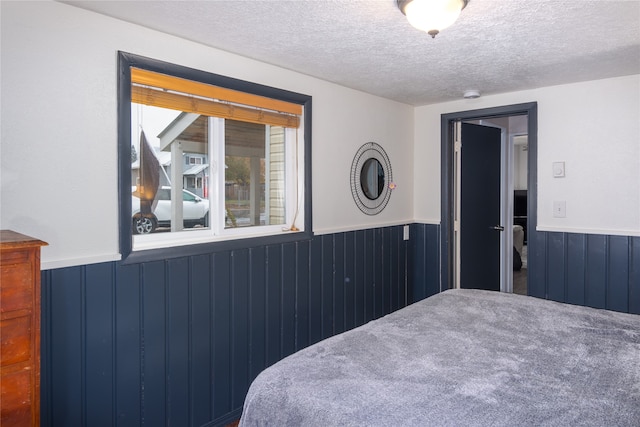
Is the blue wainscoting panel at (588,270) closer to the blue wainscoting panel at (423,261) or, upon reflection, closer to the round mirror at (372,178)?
the blue wainscoting panel at (423,261)

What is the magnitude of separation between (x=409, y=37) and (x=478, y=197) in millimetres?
2408

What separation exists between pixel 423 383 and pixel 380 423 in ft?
0.88

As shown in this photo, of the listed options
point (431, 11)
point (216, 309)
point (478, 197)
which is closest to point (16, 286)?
point (216, 309)

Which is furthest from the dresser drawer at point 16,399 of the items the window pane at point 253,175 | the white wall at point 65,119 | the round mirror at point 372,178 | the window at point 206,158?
the round mirror at point 372,178

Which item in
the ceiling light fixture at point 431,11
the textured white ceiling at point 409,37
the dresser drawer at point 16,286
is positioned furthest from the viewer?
the textured white ceiling at point 409,37

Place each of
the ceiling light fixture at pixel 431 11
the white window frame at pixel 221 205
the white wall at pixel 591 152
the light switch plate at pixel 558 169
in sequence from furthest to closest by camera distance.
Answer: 1. the light switch plate at pixel 558 169
2. the white wall at pixel 591 152
3. the white window frame at pixel 221 205
4. the ceiling light fixture at pixel 431 11

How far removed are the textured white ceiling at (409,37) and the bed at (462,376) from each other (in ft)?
4.70

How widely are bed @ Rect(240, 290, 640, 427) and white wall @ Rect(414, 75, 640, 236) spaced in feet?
4.35

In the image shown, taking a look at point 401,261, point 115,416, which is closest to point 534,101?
point 401,261

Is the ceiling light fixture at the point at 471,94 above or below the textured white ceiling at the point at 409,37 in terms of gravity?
above

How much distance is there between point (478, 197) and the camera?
423 centimetres

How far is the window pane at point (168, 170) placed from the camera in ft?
7.43

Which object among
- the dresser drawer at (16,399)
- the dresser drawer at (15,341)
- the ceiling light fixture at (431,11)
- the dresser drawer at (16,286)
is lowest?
the dresser drawer at (16,399)

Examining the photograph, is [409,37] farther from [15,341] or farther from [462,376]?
[15,341]
